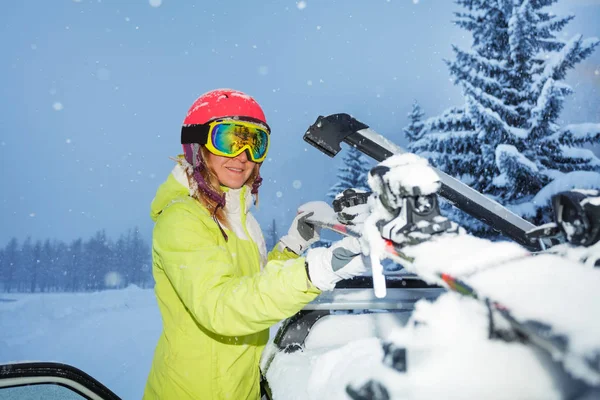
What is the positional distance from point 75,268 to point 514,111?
68131mm

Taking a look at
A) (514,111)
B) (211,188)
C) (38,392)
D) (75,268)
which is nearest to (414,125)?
(514,111)

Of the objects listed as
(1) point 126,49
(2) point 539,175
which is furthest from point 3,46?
(2) point 539,175

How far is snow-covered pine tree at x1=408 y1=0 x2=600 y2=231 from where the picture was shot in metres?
12.2

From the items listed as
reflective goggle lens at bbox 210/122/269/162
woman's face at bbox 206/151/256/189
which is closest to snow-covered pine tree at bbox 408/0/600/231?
reflective goggle lens at bbox 210/122/269/162

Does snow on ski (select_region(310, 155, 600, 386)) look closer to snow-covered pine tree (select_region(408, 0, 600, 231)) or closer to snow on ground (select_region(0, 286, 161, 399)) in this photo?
snow-covered pine tree (select_region(408, 0, 600, 231))

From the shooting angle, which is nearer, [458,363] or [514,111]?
[458,363]

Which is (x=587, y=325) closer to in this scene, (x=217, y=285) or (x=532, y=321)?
(x=532, y=321)

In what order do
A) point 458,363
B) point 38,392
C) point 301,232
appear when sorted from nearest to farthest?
point 458,363, point 38,392, point 301,232

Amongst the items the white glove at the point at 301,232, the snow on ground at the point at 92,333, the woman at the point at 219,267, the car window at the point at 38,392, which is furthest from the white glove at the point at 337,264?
the snow on ground at the point at 92,333

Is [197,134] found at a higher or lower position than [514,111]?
lower

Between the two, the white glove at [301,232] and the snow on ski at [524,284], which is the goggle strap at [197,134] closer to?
the white glove at [301,232]

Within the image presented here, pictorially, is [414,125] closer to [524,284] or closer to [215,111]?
[215,111]

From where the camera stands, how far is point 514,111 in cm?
1291

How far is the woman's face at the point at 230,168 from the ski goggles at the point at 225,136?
0.06 metres
